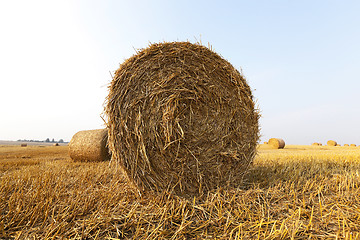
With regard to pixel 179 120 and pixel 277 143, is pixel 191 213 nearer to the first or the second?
pixel 179 120

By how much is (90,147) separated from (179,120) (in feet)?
13.7

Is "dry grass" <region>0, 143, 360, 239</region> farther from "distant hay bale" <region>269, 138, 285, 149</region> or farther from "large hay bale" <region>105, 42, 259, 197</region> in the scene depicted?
"distant hay bale" <region>269, 138, 285, 149</region>

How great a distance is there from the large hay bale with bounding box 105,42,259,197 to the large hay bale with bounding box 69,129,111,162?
3.50m

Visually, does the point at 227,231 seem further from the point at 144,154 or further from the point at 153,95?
the point at 153,95

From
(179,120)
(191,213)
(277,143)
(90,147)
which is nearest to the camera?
(191,213)

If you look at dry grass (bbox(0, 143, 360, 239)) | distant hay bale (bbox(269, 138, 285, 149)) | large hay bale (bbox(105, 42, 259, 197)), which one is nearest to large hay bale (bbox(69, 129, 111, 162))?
dry grass (bbox(0, 143, 360, 239))

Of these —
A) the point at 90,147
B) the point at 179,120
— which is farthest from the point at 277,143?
the point at 179,120

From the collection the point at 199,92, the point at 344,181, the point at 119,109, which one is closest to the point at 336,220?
the point at 344,181

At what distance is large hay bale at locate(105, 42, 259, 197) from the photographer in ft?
8.16

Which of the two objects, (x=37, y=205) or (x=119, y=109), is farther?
(x=119, y=109)

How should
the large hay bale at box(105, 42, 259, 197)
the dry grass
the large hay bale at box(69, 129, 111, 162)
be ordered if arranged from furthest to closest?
the large hay bale at box(69, 129, 111, 162) → the large hay bale at box(105, 42, 259, 197) → the dry grass

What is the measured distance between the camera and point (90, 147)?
5.78m

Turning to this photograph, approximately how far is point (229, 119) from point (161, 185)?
1236 mm

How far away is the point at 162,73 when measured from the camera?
8.68ft
